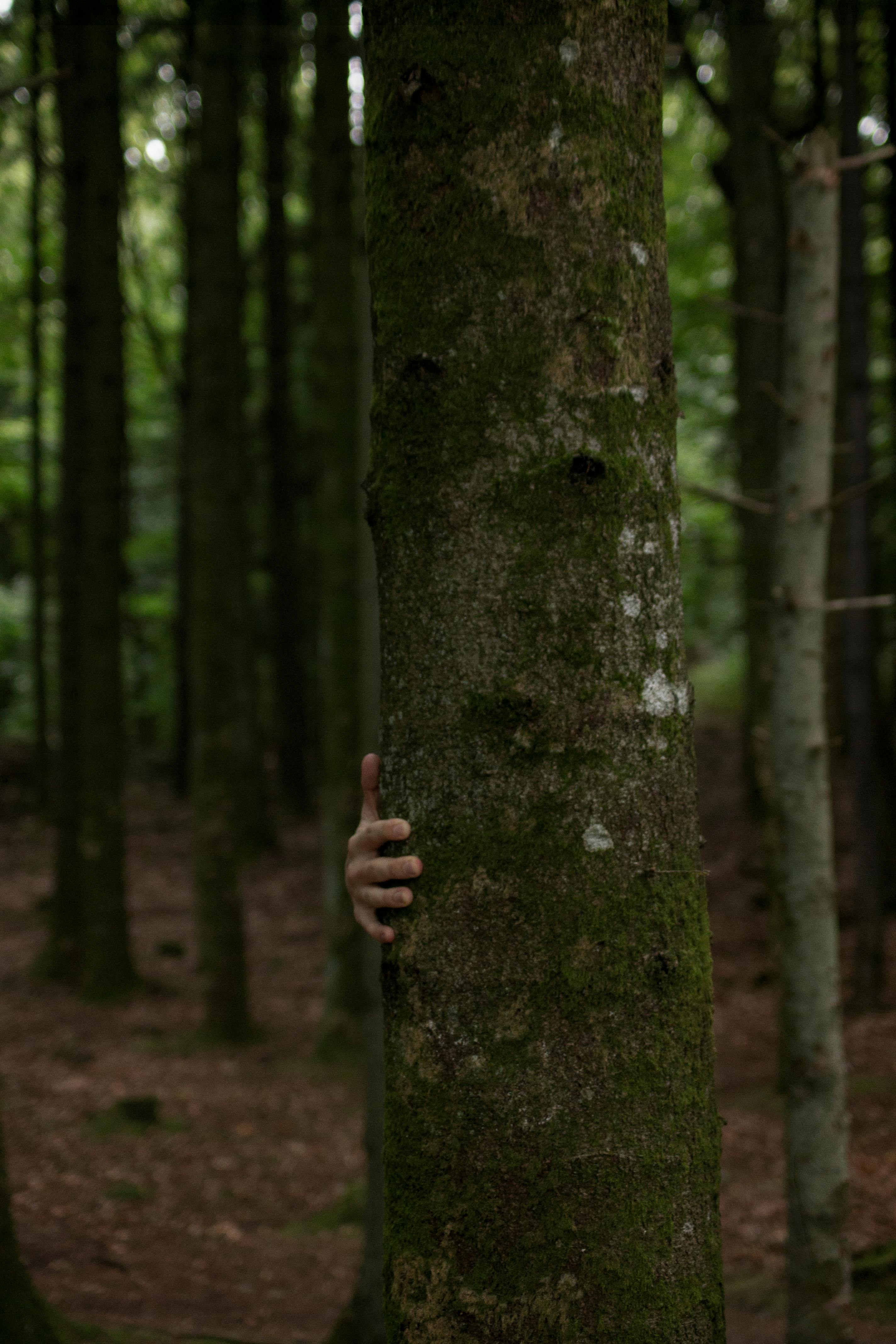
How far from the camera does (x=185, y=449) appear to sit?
1514 centimetres

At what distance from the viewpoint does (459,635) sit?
1.70m

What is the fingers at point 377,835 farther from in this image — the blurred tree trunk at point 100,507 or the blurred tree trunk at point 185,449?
the blurred tree trunk at point 100,507

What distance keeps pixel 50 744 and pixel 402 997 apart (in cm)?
2042


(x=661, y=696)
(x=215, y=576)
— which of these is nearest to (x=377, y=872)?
(x=661, y=696)

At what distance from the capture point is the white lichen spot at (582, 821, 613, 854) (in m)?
1.64

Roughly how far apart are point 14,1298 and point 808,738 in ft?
11.8

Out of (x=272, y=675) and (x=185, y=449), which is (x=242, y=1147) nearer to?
(x=185, y=449)

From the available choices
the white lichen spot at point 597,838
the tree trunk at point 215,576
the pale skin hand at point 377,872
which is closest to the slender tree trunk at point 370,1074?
the pale skin hand at point 377,872

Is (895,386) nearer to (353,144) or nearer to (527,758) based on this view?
(353,144)

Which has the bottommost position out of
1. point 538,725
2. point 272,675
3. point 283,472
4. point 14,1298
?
point 14,1298

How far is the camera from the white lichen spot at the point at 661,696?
67.3 inches

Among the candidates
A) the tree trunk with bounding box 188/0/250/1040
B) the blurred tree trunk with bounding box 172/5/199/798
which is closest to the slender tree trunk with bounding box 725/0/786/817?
the tree trunk with bounding box 188/0/250/1040

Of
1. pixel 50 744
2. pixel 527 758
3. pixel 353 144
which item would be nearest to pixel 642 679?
pixel 527 758

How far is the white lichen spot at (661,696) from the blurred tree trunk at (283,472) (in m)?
14.3
